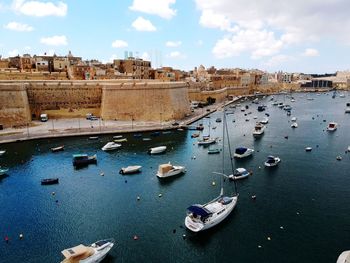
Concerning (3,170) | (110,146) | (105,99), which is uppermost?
(105,99)

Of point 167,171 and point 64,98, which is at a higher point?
point 64,98

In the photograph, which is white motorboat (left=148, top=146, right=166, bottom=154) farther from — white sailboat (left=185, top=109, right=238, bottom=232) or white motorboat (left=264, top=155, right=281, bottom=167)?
white sailboat (left=185, top=109, right=238, bottom=232)

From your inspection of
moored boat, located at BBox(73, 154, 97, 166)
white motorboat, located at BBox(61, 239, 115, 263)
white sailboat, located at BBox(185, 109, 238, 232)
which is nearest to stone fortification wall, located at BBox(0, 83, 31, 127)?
moored boat, located at BBox(73, 154, 97, 166)

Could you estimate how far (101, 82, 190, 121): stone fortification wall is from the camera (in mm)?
42656

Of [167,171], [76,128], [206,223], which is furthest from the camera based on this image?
[76,128]

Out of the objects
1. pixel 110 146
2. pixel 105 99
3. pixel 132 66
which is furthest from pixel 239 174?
pixel 132 66

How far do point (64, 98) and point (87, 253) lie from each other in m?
33.3

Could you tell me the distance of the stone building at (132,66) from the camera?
63125 mm

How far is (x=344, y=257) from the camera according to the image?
473 inches

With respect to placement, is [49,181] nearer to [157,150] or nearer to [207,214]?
[157,150]

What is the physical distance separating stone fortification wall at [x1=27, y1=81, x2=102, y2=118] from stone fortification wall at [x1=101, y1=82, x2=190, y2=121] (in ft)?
7.12

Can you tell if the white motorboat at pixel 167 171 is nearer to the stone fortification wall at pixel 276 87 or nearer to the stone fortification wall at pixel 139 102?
the stone fortification wall at pixel 139 102

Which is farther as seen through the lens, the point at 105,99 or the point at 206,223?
the point at 105,99

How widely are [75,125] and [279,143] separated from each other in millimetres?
23580
